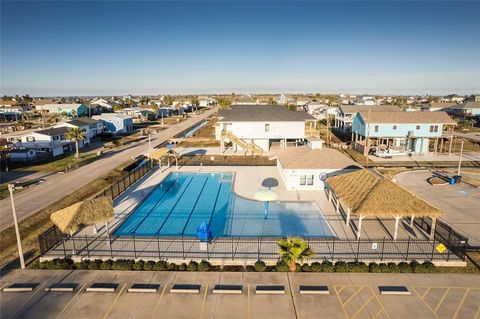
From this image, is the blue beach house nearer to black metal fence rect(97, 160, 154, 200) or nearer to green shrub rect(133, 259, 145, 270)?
black metal fence rect(97, 160, 154, 200)

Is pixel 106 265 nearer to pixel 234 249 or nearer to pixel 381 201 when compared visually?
pixel 234 249

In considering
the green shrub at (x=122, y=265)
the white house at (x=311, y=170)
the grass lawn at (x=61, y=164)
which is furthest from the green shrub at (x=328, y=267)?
the grass lawn at (x=61, y=164)

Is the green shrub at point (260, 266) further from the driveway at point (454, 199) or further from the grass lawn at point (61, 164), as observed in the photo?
the grass lawn at point (61, 164)

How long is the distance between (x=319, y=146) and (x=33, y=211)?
3245 cm

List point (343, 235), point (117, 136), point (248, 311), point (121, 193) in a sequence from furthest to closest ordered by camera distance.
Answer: point (117, 136), point (121, 193), point (343, 235), point (248, 311)

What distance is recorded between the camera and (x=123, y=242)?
21766 millimetres

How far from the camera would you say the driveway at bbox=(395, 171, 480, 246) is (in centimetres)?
2431

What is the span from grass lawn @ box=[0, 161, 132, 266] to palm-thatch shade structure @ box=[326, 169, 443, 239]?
23.0m

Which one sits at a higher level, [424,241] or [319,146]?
[319,146]

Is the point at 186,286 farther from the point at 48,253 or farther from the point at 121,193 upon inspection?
the point at 121,193

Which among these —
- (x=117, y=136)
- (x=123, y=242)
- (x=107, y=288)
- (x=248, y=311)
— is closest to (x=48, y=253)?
(x=123, y=242)

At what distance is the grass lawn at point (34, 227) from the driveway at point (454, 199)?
32.5 meters

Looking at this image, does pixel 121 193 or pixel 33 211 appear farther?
pixel 121 193

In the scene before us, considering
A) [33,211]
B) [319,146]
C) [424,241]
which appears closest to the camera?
Result: [424,241]
